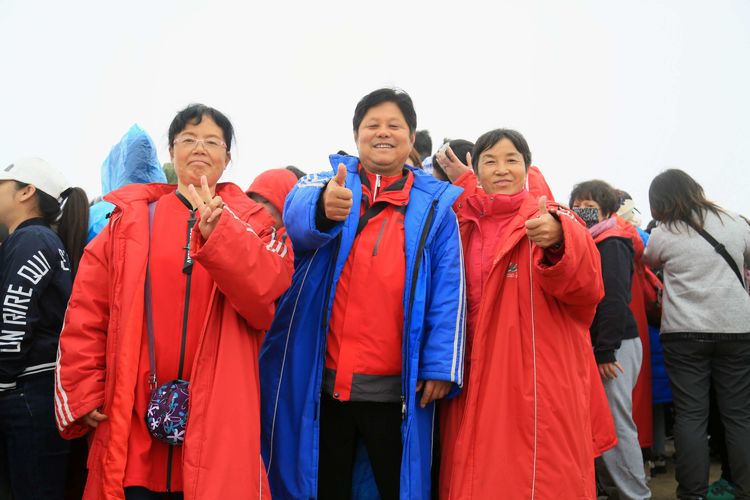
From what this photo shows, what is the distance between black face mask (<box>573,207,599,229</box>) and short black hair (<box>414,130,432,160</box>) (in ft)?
4.34

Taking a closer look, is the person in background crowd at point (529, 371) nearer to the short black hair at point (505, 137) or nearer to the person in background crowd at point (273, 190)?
the short black hair at point (505, 137)

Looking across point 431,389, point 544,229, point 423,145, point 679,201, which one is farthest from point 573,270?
point 423,145

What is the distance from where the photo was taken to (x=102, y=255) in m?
2.36

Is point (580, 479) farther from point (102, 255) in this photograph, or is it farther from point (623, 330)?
point (102, 255)

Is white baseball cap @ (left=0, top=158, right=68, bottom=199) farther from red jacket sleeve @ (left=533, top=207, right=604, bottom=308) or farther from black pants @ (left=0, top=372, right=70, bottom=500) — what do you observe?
red jacket sleeve @ (left=533, top=207, right=604, bottom=308)

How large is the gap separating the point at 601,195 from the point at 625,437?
1.81m

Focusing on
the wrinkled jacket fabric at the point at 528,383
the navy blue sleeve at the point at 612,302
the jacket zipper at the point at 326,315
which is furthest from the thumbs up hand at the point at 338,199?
the navy blue sleeve at the point at 612,302

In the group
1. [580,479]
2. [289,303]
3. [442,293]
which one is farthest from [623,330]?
[289,303]

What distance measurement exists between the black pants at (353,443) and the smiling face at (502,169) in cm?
124

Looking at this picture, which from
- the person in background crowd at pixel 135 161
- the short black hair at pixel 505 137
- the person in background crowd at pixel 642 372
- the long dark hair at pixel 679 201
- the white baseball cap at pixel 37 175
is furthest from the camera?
the person in background crowd at pixel 642 372

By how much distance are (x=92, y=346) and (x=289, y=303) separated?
2.94 feet

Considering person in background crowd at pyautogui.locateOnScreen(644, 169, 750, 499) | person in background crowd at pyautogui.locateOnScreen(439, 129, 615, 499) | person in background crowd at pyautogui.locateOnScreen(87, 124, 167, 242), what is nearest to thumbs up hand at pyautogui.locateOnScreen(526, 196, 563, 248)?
person in background crowd at pyautogui.locateOnScreen(439, 129, 615, 499)

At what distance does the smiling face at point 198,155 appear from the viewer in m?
2.50

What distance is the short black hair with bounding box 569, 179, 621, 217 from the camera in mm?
4262
